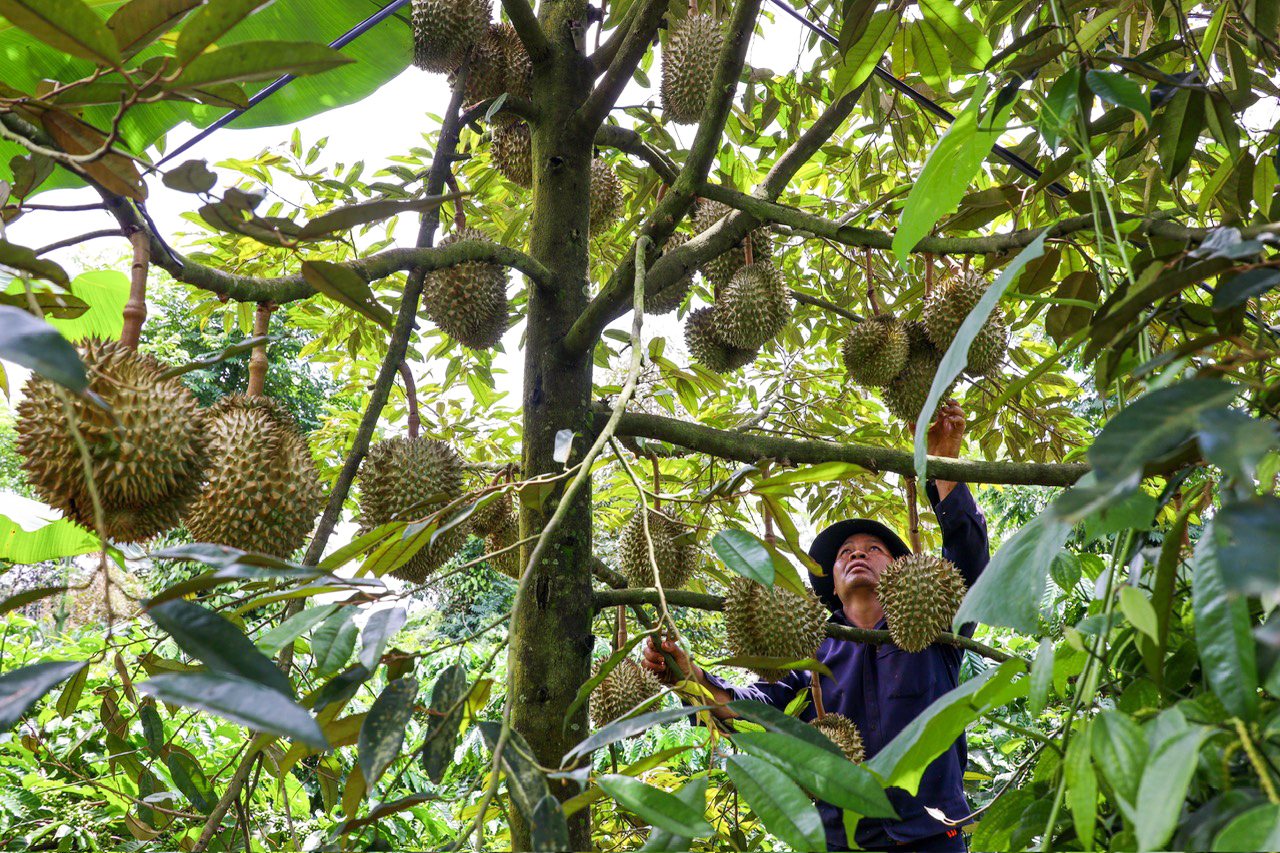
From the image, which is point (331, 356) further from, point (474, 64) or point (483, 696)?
point (483, 696)

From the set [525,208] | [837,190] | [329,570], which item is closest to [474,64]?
[525,208]

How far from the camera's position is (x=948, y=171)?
0.82 meters

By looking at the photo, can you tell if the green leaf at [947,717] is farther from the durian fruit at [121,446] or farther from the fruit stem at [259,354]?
the durian fruit at [121,446]

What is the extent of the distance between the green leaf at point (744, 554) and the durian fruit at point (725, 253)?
3.62ft

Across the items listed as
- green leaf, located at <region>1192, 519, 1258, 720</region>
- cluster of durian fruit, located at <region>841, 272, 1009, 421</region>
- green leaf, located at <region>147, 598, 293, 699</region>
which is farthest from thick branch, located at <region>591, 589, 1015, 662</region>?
green leaf, located at <region>1192, 519, 1258, 720</region>

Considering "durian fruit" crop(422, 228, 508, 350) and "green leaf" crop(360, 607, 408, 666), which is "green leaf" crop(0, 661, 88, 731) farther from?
"durian fruit" crop(422, 228, 508, 350)

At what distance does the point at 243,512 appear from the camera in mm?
1103

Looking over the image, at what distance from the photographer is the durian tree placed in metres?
0.46

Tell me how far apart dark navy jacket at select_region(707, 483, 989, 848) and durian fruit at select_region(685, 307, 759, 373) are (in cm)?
69

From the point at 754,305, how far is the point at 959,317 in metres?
0.40

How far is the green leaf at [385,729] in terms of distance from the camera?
568 millimetres

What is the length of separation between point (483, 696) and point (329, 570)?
9.4 inches

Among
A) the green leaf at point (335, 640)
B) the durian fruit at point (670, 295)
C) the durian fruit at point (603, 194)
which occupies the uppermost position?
the durian fruit at point (603, 194)

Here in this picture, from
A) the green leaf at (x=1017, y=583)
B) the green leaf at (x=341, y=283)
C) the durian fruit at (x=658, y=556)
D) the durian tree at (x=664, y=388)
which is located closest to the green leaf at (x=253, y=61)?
the durian tree at (x=664, y=388)
